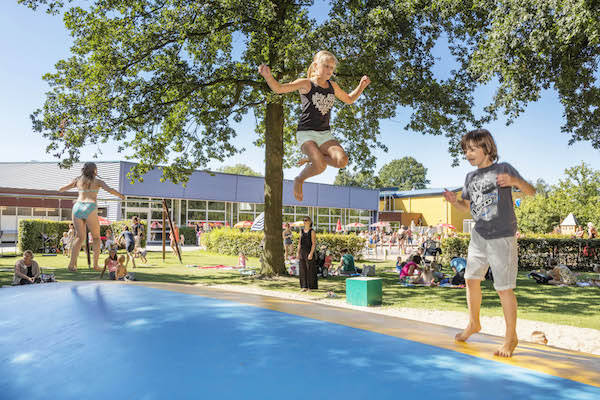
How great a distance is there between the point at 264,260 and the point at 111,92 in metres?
5.88

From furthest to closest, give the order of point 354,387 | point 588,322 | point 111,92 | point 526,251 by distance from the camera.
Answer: point 526,251 < point 111,92 < point 588,322 < point 354,387

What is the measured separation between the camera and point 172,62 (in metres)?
11.4

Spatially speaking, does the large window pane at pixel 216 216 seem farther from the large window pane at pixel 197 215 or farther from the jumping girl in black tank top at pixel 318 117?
the jumping girl in black tank top at pixel 318 117

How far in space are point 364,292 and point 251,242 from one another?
12985mm

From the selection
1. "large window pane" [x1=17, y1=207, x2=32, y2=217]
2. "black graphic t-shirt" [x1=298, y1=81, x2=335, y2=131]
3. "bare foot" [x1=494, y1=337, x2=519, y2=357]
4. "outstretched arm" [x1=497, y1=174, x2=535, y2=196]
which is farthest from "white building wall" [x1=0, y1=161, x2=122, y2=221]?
"bare foot" [x1=494, y1=337, x2=519, y2=357]

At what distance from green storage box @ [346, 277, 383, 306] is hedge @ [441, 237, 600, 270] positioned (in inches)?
396

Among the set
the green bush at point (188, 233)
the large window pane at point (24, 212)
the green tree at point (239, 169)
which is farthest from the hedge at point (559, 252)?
the green tree at point (239, 169)

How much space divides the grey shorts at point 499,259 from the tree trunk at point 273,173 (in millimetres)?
9484

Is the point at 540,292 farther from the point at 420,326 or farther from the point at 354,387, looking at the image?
the point at 354,387

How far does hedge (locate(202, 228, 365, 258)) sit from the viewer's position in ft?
62.5

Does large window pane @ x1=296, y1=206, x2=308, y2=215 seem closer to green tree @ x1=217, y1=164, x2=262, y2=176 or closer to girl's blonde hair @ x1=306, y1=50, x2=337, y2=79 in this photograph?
girl's blonde hair @ x1=306, y1=50, x2=337, y2=79

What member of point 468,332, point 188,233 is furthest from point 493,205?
point 188,233

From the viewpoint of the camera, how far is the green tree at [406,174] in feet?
332

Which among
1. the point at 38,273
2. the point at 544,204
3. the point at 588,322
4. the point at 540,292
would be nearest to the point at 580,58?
the point at 588,322
